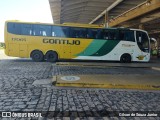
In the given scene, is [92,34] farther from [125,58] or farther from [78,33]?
[125,58]

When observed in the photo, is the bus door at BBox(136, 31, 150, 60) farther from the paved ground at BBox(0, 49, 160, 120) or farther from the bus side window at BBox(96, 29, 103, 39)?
the paved ground at BBox(0, 49, 160, 120)

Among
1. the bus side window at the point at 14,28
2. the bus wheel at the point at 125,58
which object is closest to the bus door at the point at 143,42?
the bus wheel at the point at 125,58

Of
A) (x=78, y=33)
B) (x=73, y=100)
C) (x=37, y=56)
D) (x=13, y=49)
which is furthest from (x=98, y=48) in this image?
(x=73, y=100)

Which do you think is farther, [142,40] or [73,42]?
[142,40]

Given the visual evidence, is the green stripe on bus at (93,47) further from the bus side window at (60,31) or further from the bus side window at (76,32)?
the bus side window at (60,31)

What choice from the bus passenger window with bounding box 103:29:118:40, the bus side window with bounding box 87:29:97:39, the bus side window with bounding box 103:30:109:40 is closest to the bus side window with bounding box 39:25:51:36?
the bus side window with bounding box 87:29:97:39

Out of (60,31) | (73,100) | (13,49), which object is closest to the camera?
(73,100)

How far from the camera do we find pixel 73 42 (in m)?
18.1

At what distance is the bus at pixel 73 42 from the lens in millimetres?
16953

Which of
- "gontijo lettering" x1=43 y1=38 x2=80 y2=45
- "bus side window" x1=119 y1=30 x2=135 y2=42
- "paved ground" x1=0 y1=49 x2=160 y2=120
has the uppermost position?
"bus side window" x1=119 y1=30 x2=135 y2=42

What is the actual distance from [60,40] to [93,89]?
36.9 feet

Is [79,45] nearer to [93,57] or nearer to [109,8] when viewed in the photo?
[93,57]

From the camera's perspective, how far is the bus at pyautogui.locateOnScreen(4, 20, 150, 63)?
17.0 meters

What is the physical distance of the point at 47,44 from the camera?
57.9ft
